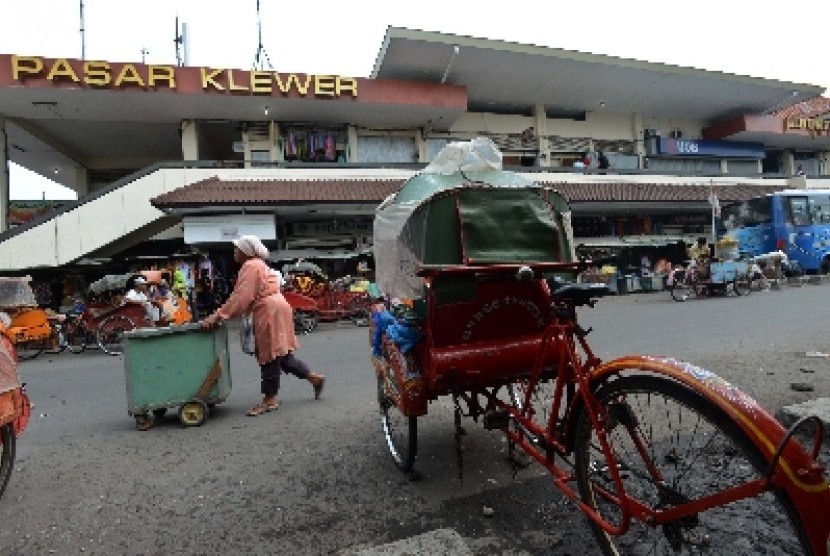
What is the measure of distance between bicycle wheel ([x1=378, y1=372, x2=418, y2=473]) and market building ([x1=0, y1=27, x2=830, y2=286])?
39.7ft

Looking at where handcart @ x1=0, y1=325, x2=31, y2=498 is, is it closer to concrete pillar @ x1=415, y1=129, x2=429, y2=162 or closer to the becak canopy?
the becak canopy

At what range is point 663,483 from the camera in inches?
77.0

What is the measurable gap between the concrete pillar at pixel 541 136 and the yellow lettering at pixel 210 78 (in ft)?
46.4

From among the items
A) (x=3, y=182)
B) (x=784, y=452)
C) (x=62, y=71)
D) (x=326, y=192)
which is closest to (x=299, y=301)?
(x=326, y=192)

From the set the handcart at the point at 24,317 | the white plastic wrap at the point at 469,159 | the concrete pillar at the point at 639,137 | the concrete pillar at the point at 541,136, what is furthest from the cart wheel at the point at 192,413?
the concrete pillar at the point at 639,137

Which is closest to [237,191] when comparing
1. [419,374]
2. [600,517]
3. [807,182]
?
[419,374]

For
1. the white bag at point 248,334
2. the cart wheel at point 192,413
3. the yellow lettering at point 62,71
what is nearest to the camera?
the cart wheel at point 192,413

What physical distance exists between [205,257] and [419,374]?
1388 centimetres

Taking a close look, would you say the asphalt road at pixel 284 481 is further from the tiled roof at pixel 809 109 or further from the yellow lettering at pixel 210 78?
the tiled roof at pixel 809 109

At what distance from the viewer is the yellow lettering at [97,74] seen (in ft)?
49.4

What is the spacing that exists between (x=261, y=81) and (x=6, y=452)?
51.4ft

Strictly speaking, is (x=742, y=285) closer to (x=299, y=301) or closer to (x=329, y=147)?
(x=299, y=301)

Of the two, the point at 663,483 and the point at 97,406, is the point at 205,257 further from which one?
the point at 663,483

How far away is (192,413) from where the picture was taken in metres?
4.88
